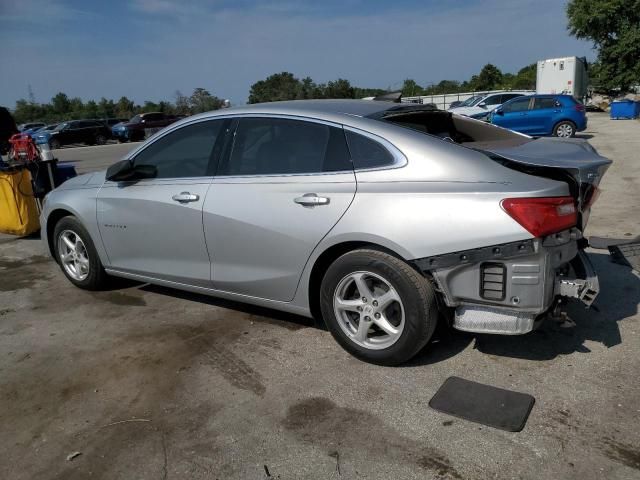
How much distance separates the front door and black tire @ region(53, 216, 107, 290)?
31cm

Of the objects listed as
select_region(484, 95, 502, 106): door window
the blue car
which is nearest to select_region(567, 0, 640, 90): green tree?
select_region(484, 95, 502, 106): door window

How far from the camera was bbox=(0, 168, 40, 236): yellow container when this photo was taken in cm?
736

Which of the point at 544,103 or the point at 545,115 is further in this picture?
the point at 544,103

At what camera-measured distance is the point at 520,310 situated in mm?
3012

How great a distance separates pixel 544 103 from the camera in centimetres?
1797

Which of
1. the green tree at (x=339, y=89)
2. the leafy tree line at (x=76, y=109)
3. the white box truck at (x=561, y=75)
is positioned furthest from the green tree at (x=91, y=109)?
the white box truck at (x=561, y=75)

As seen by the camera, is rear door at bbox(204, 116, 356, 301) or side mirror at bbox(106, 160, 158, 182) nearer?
rear door at bbox(204, 116, 356, 301)

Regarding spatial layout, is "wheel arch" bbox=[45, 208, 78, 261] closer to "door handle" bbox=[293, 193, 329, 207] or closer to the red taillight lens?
"door handle" bbox=[293, 193, 329, 207]

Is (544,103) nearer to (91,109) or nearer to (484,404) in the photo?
(484,404)

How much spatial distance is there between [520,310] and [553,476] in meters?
0.87

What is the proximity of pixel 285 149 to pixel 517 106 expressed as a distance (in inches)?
644

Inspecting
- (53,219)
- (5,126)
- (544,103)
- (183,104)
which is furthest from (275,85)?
(53,219)

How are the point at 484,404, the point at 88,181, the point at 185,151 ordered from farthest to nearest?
the point at 88,181
the point at 185,151
the point at 484,404

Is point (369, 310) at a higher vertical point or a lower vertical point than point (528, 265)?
lower
